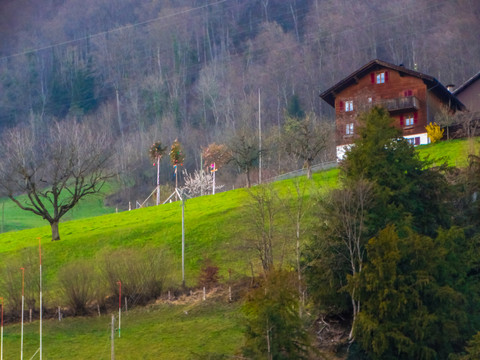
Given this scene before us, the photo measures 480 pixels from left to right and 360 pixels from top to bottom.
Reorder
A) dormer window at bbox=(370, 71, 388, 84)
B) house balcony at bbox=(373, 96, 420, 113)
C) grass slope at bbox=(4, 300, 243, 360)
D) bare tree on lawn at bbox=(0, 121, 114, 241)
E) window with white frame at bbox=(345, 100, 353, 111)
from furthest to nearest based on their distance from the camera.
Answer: window with white frame at bbox=(345, 100, 353, 111) → dormer window at bbox=(370, 71, 388, 84) → house balcony at bbox=(373, 96, 420, 113) → bare tree on lawn at bbox=(0, 121, 114, 241) → grass slope at bbox=(4, 300, 243, 360)

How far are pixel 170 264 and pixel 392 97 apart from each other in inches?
1426

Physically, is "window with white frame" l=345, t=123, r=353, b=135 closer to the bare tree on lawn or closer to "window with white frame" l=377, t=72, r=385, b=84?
"window with white frame" l=377, t=72, r=385, b=84

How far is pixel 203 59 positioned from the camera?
152000 mm

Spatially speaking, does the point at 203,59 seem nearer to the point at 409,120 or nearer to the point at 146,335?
the point at 409,120

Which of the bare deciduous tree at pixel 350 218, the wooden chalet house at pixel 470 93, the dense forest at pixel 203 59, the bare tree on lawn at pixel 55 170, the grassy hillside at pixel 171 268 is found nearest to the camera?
the bare deciduous tree at pixel 350 218

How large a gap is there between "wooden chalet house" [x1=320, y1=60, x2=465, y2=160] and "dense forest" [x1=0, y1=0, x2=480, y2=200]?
44.6 metres

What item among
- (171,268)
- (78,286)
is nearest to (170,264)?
(171,268)

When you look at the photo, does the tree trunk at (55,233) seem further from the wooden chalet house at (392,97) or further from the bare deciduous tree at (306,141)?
the wooden chalet house at (392,97)

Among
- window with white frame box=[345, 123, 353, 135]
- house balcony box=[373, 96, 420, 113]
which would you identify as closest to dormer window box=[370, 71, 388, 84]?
house balcony box=[373, 96, 420, 113]

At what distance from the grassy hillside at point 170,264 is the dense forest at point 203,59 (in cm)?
5741

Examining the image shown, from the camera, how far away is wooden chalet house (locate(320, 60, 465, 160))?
6372cm

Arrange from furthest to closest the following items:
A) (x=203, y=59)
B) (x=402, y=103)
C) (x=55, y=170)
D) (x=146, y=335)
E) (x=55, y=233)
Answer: (x=203, y=59)
(x=402, y=103)
(x=55, y=170)
(x=55, y=233)
(x=146, y=335)

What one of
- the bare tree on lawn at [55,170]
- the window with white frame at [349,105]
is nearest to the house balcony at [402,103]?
the window with white frame at [349,105]

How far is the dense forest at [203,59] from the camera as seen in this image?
407 feet
